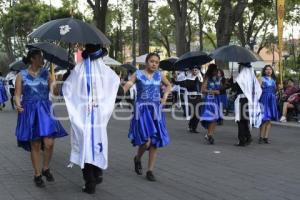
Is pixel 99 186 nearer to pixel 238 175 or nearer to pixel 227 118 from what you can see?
pixel 238 175

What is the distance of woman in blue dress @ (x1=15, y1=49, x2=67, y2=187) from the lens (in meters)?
7.05

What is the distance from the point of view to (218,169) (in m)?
8.58

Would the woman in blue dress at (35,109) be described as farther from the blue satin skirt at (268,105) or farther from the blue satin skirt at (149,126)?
the blue satin skirt at (268,105)

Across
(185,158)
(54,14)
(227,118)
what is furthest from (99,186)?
(54,14)

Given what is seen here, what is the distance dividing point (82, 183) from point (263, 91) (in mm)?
5651

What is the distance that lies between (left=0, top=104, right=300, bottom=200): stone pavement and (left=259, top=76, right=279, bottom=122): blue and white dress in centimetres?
63

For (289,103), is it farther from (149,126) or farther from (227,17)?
(149,126)

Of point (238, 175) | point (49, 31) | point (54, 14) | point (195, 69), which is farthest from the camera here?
point (54, 14)

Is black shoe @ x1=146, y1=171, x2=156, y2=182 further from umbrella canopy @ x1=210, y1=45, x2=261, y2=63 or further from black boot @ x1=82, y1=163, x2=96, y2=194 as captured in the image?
umbrella canopy @ x1=210, y1=45, x2=261, y2=63

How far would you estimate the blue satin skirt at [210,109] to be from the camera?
11.5m

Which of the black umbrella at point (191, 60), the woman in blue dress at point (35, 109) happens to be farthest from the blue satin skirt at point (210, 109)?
the woman in blue dress at point (35, 109)

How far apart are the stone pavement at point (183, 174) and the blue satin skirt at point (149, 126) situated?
0.57m

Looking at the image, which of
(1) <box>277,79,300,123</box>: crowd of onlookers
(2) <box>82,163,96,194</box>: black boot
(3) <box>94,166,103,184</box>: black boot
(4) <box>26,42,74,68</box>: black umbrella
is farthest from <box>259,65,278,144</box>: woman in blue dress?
(2) <box>82,163,96,194</box>: black boot

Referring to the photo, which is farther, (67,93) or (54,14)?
(54,14)
